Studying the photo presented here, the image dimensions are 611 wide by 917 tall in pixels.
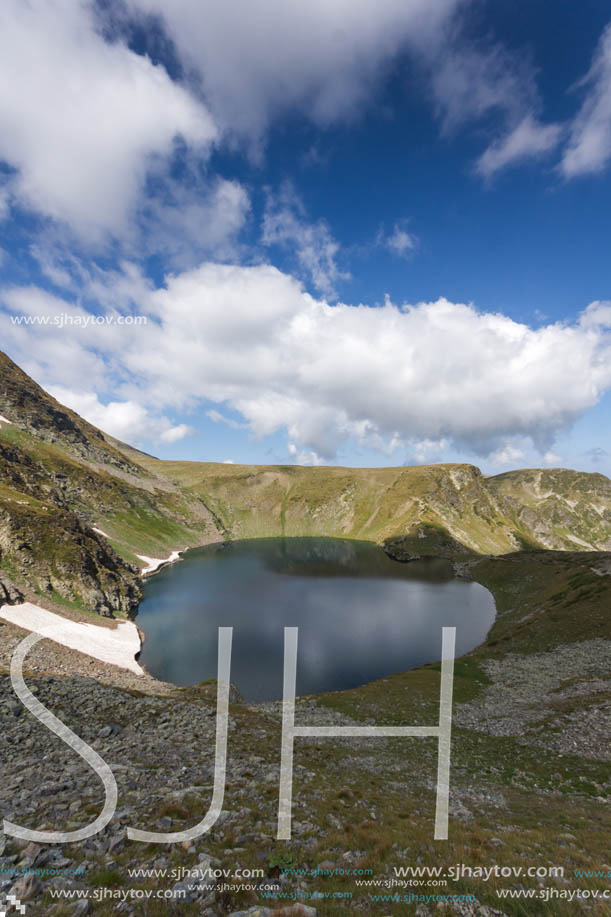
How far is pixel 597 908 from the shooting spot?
25.7 ft

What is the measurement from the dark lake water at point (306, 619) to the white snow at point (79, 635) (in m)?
3.95

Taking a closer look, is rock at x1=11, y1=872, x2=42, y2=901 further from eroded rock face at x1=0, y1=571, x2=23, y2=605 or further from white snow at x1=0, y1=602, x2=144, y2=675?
eroded rock face at x1=0, y1=571, x2=23, y2=605

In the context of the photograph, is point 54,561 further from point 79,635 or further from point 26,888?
point 26,888

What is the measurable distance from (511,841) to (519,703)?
115 feet

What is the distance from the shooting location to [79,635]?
62375 mm

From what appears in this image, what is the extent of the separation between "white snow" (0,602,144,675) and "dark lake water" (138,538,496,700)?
3953 mm

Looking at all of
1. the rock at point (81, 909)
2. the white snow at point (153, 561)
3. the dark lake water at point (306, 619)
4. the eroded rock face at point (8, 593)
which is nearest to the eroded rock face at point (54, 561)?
the eroded rock face at point (8, 593)

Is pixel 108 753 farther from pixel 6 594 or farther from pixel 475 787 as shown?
pixel 6 594

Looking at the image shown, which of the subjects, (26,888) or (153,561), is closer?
(26,888)

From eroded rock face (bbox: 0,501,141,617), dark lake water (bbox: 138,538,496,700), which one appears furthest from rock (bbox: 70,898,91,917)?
eroded rock face (bbox: 0,501,141,617)

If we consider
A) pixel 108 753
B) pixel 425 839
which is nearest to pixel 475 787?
pixel 425 839

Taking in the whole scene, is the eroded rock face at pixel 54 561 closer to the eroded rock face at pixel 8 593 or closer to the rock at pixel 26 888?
the eroded rock face at pixel 8 593

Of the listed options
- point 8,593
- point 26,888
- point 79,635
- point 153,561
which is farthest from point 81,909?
point 153,561

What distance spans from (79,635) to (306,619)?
1858 inches
